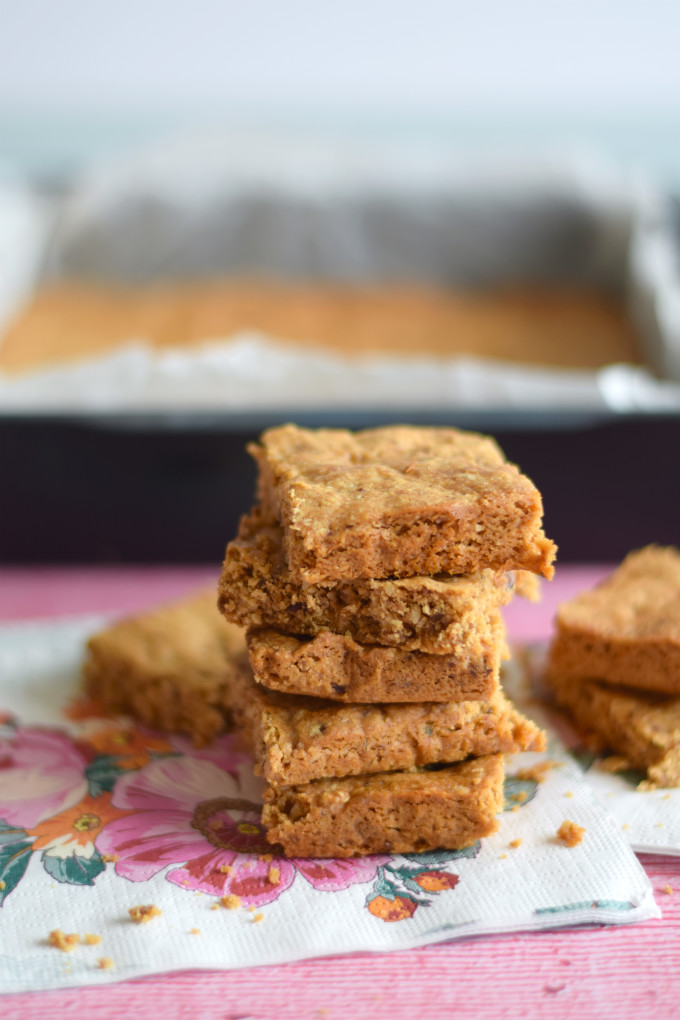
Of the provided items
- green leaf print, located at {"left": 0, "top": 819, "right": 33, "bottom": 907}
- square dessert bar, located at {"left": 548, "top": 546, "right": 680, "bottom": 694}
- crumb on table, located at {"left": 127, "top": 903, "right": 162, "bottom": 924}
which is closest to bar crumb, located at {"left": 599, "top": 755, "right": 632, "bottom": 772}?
square dessert bar, located at {"left": 548, "top": 546, "right": 680, "bottom": 694}

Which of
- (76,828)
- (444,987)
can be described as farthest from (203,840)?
(444,987)

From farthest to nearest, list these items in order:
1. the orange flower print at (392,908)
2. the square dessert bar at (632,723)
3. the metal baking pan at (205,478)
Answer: the metal baking pan at (205,478) → the square dessert bar at (632,723) → the orange flower print at (392,908)

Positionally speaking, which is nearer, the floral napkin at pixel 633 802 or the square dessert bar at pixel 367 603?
the square dessert bar at pixel 367 603

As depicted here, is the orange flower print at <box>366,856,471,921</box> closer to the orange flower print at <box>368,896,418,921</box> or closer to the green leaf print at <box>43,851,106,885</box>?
the orange flower print at <box>368,896,418,921</box>

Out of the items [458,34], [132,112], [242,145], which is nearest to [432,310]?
[242,145]

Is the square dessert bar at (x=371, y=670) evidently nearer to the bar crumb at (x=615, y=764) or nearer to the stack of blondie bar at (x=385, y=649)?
the stack of blondie bar at (x=385, y=649)

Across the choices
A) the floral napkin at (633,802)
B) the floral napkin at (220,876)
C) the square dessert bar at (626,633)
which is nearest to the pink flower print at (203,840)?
the floral napkin at (220,876)
